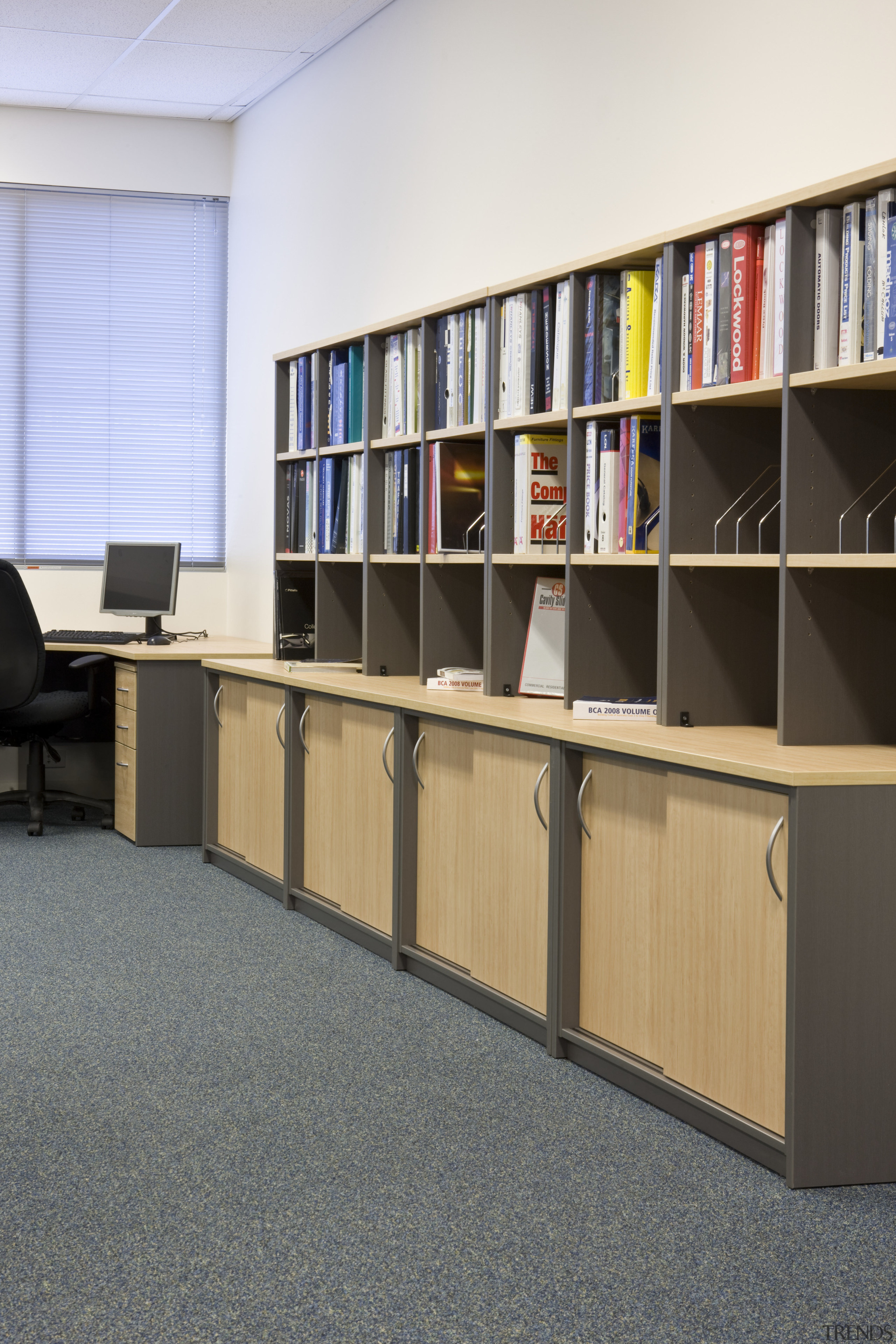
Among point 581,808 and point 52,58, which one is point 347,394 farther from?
point 52,58

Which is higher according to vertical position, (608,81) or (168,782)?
(608,81)

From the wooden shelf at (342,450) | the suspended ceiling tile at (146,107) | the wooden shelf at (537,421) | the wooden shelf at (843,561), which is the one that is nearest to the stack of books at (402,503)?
the wooden shelf at (342,450)

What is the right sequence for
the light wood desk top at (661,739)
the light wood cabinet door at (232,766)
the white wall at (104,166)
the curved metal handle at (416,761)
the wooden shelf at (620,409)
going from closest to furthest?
the light wood desk top at (661,739), the wooden shelf at (620,409), the curved metal handle at (416,761), the light wood cabinet door at (232,766), the white wall at (104,166)

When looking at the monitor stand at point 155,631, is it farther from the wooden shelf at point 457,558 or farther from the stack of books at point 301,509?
the wooden shelf at point 457,558

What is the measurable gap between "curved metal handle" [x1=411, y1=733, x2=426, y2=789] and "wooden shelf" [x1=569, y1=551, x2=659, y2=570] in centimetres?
68

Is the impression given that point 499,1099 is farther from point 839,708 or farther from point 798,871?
point 839,708

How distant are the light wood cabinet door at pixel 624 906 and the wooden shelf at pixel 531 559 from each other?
694 mm

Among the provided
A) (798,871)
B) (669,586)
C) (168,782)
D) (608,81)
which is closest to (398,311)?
(608,81)

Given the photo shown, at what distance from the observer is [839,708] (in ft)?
8.67

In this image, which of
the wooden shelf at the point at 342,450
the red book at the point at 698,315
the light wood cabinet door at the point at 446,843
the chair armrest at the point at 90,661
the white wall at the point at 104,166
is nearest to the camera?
the red book at the point at 698,315

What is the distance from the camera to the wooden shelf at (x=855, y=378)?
7.77 feet

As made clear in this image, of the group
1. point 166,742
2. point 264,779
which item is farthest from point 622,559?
point 166,742

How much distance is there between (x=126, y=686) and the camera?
5461 mm

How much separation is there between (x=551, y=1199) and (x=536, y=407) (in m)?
2.01
